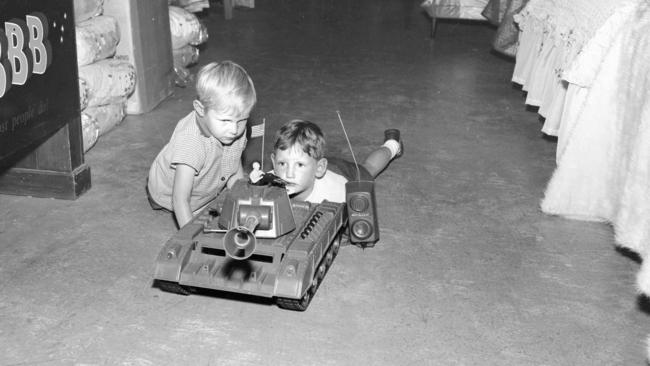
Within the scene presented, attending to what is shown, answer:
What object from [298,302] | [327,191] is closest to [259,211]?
[298,302]

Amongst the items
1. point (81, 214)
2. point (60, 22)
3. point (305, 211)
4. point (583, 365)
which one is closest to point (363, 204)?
point (305, 211)

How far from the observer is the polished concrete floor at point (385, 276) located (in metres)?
1.92

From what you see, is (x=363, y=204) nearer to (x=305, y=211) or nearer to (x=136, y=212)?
(x=305, y=211)

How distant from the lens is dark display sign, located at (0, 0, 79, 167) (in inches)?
88.4

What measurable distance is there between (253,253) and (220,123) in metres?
0.48

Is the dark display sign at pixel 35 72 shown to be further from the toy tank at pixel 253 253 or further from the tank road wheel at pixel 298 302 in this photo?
the tank road wheel at pixel 298 302

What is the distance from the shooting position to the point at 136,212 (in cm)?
268

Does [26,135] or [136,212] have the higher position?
[26,135]

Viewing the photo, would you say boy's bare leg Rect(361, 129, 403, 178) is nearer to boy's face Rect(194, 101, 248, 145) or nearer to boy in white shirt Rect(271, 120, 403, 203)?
boy in white shirt Rect(271, 120, 403, 203)

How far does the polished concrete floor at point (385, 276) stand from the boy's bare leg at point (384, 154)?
51 millimetres

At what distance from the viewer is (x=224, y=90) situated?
225 cm

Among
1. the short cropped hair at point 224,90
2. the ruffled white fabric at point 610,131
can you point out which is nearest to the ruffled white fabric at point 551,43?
the ruffled white fabric at point 610,131

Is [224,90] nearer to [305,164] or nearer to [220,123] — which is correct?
[220,123]

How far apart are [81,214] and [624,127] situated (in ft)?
5.91
